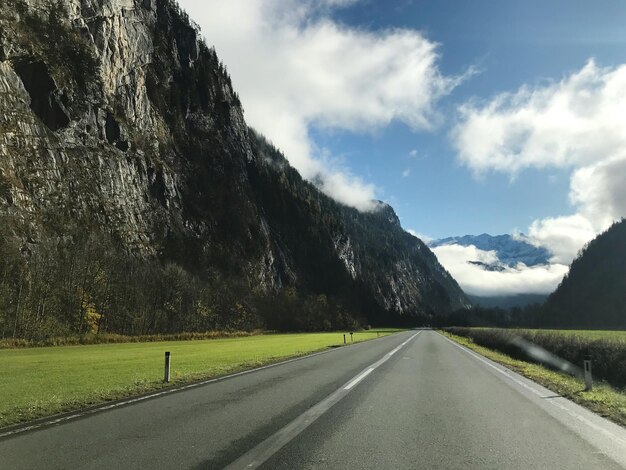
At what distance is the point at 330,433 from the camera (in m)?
8.17

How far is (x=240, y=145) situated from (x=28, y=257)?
430ft

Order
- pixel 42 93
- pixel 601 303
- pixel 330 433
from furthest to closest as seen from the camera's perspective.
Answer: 1. pixel 601 303
2. pixel 42 93
3. pixel 330 433

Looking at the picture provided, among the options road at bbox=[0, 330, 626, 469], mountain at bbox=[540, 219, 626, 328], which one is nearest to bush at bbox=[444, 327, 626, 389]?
road at bbox=[0, 330, 626, 469]

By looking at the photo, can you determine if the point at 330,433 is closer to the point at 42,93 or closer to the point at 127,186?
the point at 42,93

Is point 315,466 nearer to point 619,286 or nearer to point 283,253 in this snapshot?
point 283,253

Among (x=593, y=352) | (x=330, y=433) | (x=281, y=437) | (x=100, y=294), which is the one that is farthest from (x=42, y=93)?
(x=330, y=433)

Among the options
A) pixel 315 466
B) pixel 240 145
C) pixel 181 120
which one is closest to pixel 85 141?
pixel 181 120

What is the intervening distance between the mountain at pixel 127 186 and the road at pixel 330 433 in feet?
156

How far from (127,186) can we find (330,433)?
4499 inches

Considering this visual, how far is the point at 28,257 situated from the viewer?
65.4 m

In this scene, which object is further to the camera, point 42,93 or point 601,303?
point 601,303

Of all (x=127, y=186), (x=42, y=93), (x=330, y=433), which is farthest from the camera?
(x=127, y=186)

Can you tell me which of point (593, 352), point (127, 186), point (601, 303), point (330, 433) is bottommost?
point (330, 433)

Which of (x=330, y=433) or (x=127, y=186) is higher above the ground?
(x=127, y=186)
